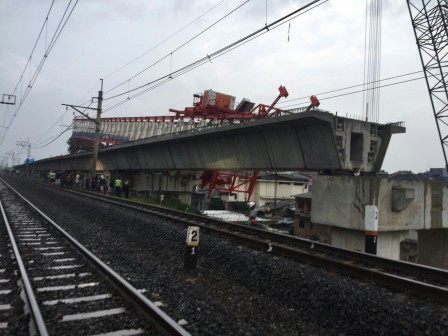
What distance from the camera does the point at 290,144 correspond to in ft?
53.2

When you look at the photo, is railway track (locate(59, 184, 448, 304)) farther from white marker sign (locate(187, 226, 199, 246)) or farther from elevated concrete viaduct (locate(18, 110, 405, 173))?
elevated concrete viaduct (locate(18, 110, 405, 173))

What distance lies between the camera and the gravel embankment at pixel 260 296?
5.33 meters

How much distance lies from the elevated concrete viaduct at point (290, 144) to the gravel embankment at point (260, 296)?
20.2 feet

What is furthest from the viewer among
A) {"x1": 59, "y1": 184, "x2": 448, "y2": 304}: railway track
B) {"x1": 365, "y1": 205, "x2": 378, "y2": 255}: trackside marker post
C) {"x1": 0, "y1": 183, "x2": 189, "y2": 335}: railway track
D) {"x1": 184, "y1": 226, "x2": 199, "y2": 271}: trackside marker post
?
{"x1": 365, "y1": 205, "x2": 378, "y2": 255}: trackside marker post

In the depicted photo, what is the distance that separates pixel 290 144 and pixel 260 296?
10230 mm

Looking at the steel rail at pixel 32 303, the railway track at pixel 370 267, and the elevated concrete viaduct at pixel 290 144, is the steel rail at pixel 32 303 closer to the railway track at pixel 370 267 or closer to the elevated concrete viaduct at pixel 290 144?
the railway track at pixel 370 267

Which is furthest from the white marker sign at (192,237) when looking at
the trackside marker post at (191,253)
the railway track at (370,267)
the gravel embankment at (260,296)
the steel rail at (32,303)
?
the steel rail at (32,303)

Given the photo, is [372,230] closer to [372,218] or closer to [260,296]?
[372,218]

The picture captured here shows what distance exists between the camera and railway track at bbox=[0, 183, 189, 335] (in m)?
5.06

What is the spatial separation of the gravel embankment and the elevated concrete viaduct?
6163 millimetres

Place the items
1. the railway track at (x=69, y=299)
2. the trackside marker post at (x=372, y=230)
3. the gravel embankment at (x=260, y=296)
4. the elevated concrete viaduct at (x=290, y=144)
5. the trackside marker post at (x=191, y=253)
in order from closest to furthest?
1. the railway track at (x=69, y=299)
2. the gravel embankment at (x=260, y=296)
3. the trackside marker post at (x=191, y=253)
4. the trackside marker post at (x=372, y=230)
5. the elevated concrete viaduct at (x=290, y=144)

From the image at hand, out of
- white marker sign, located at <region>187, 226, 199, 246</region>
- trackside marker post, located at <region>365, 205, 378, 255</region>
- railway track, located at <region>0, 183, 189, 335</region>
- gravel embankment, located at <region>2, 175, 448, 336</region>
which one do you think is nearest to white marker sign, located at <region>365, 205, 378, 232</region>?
trackside marker post, located at <region>365, 205, 378, 255</region>

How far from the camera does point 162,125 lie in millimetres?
59844

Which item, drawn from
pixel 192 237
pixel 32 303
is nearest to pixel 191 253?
pixel 192 237
